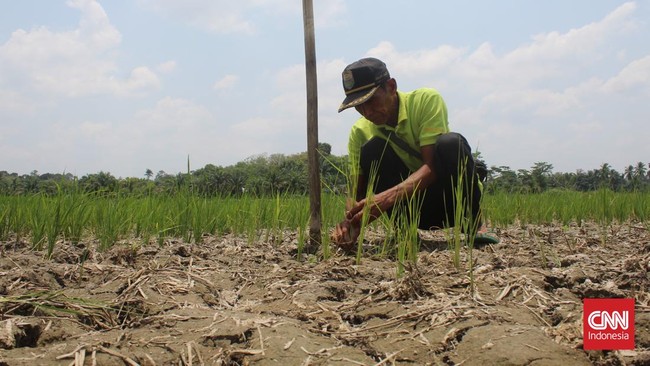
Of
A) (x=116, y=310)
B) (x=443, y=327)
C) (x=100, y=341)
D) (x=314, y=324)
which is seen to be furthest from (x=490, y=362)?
(x=116, y=310)

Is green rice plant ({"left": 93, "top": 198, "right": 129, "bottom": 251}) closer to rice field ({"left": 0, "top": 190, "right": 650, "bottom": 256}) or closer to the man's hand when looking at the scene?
rice field ({"left": 0, "top": 190, "right": 650, "bottom": 256})

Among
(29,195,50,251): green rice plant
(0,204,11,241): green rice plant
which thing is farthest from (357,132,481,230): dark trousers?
(0,204,11,241): green rice plant

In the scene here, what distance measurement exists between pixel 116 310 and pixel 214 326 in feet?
1.17

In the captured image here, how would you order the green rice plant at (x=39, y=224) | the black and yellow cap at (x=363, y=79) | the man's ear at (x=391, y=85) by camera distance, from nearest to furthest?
the green rice plant at (x=39, y=224), the black and yellow cap at (x=363, y=79), the man's ear at (x=391, y=85)

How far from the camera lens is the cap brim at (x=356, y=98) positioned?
2.37 m

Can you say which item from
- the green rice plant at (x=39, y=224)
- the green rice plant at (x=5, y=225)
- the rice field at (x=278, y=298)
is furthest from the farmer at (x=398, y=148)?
the green rice plant at (x=5, y=225)

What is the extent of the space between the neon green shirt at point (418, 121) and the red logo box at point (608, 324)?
140 centimetres

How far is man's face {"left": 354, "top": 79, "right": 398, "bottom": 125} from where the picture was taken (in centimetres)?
248

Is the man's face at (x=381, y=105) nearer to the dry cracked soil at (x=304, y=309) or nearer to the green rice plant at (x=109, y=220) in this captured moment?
the dry cracked soil at (x=304, y=309)

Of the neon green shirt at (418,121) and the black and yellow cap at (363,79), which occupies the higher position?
the black and yellow cap at (363,79)

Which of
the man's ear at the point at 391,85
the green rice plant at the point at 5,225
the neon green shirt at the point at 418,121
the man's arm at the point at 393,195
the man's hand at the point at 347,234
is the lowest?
the man's hand at the point at 347,234

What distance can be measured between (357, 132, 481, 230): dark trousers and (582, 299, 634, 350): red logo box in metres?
1.31

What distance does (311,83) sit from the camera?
2359 mm

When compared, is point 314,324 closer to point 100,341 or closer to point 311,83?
point 100,341
